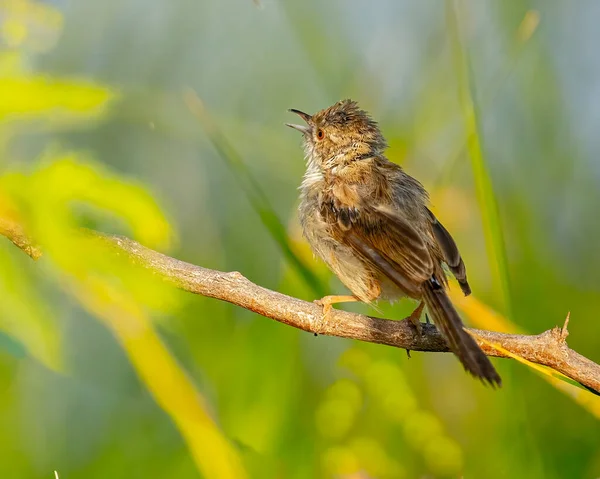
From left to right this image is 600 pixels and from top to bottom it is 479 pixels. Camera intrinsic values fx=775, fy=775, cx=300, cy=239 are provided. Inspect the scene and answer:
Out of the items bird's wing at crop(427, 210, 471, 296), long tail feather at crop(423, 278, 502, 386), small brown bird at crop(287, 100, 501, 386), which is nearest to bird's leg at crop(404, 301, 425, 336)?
small brown bird at crop(287, 100, 501, 386)

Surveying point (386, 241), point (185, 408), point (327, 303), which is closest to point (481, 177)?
point (386, 241)

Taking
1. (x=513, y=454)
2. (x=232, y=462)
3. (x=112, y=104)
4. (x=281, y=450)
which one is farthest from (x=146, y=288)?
(x=513, y=454)

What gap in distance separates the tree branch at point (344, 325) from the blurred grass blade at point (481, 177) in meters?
0.20

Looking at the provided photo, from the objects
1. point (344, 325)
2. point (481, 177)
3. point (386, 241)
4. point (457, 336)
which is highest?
point (386, 241)

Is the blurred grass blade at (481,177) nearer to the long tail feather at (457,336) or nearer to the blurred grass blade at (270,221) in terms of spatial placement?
the long tail feather at (457,336)

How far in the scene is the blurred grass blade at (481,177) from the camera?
2.81 meters

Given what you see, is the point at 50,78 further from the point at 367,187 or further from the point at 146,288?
the point at 367,187

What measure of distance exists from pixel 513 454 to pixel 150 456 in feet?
4.93

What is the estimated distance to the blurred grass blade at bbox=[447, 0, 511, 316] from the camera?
2.81 m

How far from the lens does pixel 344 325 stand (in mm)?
2844

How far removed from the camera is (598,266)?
5340 mm

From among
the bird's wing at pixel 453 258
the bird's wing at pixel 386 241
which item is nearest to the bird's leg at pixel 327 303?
the bird's wing at pixel 386 241

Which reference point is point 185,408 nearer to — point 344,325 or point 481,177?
point 344,325

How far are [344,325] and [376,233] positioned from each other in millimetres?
689
